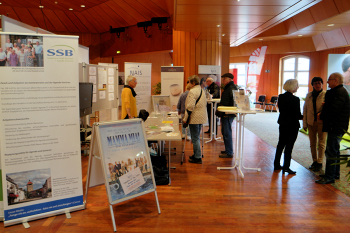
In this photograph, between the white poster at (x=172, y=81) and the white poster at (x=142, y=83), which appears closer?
the white poster at (x=142, y=83)

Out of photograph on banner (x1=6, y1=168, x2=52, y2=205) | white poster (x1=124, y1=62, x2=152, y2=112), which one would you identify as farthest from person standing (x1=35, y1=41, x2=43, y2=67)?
white poster (x1=124, y1=62, x2=152, y2=112)

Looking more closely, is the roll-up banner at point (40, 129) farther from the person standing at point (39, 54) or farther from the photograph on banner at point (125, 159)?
the photograph on banner at point (125, 159)

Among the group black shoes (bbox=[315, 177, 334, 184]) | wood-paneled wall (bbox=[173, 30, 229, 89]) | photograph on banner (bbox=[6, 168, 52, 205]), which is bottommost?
black shoes (bbox=[315, 177, 334, 184])

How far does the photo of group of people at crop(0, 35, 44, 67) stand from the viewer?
269 centimetres

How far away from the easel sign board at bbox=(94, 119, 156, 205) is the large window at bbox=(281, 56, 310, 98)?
13.6m

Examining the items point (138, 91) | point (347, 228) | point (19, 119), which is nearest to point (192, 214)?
point (347, 228)

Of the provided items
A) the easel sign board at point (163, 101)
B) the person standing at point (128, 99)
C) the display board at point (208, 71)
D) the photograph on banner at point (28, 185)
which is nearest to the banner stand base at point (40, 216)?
the photograph on banner at point (28, 185)

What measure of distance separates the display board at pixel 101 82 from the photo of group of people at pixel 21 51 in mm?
2984

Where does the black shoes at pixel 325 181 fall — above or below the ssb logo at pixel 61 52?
below

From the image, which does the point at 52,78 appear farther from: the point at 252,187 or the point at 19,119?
the point at 252,187

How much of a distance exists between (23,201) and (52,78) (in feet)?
4.43

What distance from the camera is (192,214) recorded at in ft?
10.00

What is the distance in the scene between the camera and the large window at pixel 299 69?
47.1 ft

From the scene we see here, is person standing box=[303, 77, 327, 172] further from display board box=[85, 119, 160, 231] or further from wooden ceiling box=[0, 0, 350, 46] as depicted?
display board box=[85, 119, 160, 231]
